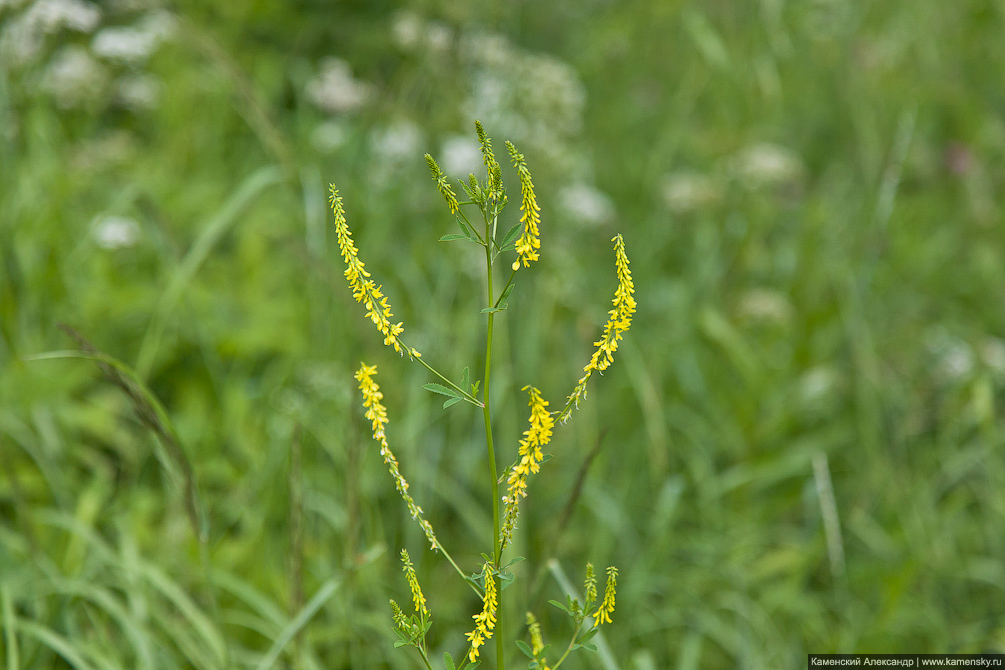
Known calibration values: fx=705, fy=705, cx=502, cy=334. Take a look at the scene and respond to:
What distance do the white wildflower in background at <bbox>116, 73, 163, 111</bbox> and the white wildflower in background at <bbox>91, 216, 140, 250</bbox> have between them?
1.23 m

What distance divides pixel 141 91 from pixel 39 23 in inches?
24.8

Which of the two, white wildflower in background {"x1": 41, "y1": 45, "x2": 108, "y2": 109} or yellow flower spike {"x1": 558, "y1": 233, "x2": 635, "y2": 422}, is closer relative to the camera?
yellow flower spike {"x1": 558, "y1": 233, "x2": 635, "y2": 422}

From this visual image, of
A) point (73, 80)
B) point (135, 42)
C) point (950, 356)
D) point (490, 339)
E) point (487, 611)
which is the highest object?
point (135, 42)

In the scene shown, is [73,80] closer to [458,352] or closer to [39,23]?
[39,23]

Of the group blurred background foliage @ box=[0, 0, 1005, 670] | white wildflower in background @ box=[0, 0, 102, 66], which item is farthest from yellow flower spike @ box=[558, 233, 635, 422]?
white wildflower in background @ box=[0, 0, 102, 66]

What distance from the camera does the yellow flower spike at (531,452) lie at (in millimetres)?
769

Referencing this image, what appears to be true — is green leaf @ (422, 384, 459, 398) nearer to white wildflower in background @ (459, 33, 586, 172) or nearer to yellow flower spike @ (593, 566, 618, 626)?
yellow flower spike @ (593, 566, 618, 626)

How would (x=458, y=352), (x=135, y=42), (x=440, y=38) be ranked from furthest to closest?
1. (x=135, y=42)
2. (x=440, y=38)
3. (x=458, y=352)

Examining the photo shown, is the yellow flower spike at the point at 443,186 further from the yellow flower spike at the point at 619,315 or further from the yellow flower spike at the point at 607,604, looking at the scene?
the yellow flower spike at the point at 607,604

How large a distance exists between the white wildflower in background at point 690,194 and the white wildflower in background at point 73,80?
2841 millimetres

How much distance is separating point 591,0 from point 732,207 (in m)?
2.52

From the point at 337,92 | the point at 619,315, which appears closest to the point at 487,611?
the point at 619,315

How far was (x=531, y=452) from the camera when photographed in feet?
2.63

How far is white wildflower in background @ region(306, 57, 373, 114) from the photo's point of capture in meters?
3.60
